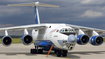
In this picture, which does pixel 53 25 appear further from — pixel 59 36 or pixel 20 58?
pixel 20 58

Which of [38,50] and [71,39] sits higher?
[71,39]

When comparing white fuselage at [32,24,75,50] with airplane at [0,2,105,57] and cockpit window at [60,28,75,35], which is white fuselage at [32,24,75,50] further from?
cockpit window at [60,28,75,35]

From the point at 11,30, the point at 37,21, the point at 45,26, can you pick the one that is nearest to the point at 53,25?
the point at 45,26

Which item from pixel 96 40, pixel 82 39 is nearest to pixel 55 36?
pixel 82 39

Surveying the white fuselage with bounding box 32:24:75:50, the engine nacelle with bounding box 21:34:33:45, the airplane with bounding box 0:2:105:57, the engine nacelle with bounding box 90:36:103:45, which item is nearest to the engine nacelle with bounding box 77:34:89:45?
the airplane with bounding box 0:2:105:57

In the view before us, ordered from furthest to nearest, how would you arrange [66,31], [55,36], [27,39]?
Result: [27,39], [55,36], [66,31]

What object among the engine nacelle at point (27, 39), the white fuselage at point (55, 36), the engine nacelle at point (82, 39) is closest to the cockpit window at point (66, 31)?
the white fuselage at point (55, 36)

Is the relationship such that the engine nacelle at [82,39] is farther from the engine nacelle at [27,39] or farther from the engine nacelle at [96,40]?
the engine nacelle at [27,39]

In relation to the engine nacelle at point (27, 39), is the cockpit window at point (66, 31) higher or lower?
higher

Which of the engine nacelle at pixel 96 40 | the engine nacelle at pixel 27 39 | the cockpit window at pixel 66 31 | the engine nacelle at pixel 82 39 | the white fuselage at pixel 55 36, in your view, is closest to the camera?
the white fuselage at pixel 55 36

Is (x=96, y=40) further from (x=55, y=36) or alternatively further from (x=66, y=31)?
(x=55, y=36)

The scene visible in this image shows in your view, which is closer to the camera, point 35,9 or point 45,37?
point 45,37

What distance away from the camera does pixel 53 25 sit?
51.9ft

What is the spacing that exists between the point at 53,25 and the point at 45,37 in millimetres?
1308
